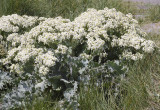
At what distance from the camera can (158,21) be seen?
646 cm

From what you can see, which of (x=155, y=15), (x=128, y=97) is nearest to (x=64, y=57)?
(x=128, y=97)

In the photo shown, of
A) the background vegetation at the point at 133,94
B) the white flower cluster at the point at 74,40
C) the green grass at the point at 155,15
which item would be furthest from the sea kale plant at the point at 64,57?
the green grass at the point at 155,15

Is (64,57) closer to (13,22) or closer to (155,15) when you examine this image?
(13,22)

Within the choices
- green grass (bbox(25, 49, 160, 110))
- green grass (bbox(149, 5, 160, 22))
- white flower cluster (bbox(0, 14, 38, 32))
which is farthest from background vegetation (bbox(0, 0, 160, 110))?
green grass (bbox(149, 5, 160, 22))

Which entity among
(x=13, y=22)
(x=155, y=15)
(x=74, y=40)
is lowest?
(x=74, y=40)

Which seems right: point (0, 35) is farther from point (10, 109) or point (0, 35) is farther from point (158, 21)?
point (158, 21)

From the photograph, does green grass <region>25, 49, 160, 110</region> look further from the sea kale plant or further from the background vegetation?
the sea kale plant

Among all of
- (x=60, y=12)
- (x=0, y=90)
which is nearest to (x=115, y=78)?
(x=0, y=90)

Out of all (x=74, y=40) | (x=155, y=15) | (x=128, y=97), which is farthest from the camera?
(x=155, y=15)

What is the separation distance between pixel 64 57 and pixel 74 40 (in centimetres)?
32

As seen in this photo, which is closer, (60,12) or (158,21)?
(60,12)

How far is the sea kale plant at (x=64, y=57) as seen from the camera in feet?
8.09

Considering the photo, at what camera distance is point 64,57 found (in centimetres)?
264

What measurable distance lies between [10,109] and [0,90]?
585 millimetres
